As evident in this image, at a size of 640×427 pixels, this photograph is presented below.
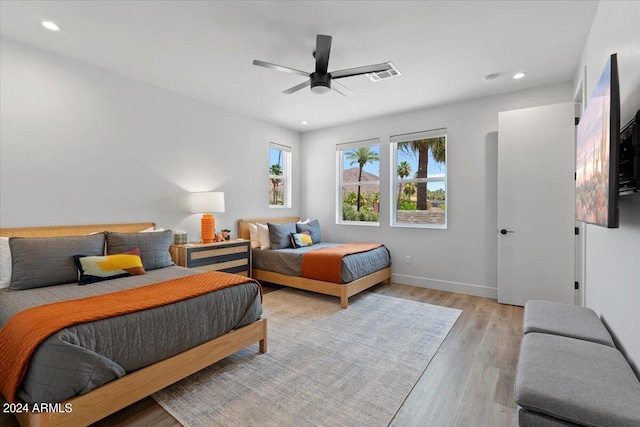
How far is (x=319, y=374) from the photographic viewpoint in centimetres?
221

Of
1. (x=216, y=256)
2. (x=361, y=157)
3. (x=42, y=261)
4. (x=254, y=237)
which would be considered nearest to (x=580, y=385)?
(x=42, y=261)

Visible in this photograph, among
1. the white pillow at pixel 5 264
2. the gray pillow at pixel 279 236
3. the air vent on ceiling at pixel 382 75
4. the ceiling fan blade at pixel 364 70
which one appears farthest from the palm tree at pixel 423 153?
the white pillow at pixel 5 264

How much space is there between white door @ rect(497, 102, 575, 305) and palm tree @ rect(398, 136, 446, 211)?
0.92 meters

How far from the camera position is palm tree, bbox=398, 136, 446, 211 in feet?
15.0

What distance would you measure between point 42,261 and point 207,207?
5.91 ft

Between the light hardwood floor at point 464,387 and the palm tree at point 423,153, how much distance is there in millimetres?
1962

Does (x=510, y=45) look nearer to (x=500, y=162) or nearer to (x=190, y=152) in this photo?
(x=500, y=162)

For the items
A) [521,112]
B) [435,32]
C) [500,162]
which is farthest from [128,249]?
[521,112]

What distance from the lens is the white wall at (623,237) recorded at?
4.56ft

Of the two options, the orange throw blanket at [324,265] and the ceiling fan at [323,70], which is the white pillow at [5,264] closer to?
the ceiling fan at [323,70]

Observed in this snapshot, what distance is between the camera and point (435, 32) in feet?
8.38

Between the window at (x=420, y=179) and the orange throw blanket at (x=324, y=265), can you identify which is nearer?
the orange throw blanket at (x=324, y=265)

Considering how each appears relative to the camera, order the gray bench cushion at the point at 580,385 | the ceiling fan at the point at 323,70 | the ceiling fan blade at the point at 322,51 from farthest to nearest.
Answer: the ceiling fan at the point at 323,70, the ceiling fan blade at the point at 322,51, the gray bench cushion at the point at 580,385

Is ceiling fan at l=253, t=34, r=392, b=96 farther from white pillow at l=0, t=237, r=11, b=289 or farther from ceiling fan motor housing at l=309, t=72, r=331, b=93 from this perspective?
white pillow at l=0, t=237, r=11, b=289
